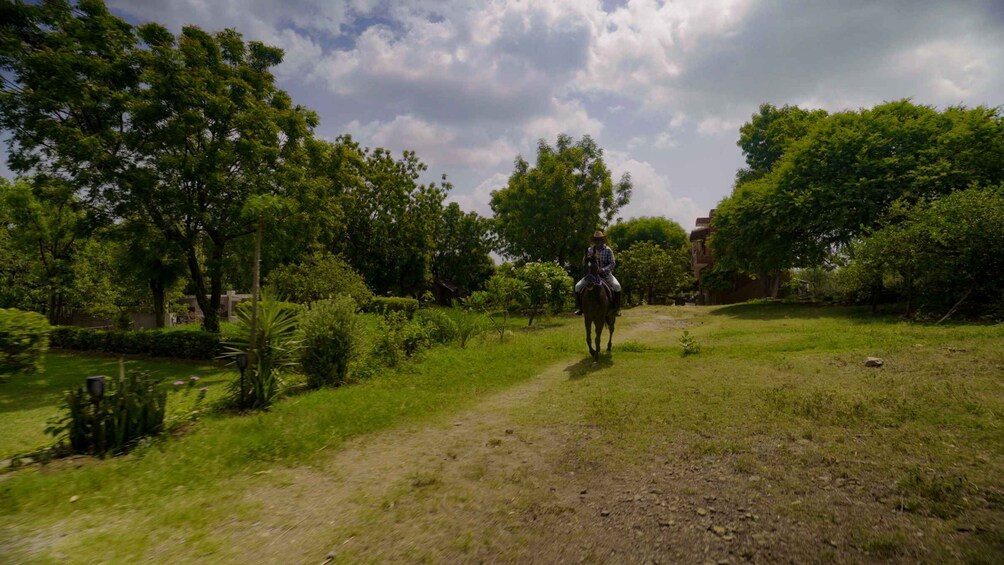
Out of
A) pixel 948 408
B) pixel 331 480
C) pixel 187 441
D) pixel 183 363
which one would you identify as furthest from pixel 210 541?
pixel 183 363

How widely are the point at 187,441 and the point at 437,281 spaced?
128ft

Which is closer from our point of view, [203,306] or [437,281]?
[203,306]

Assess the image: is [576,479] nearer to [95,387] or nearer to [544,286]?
[95,387]

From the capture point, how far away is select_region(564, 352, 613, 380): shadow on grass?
9.62 meters

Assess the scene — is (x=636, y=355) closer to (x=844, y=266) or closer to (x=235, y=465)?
(x=235, y=465)

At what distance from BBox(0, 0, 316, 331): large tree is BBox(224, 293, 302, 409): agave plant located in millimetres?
8594

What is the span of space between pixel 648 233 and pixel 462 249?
27.0m

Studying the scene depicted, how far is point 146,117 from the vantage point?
13.6 meters

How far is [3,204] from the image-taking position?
2420 centimetres

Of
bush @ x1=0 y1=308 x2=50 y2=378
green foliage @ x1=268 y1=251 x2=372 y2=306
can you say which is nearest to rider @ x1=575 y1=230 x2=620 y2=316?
green foliage @ x1=268 y1=251 x2=372 y2=306

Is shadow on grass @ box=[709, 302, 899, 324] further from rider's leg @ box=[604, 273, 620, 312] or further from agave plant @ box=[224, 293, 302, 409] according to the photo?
agave plant @ box=[224, 293, 302, 409]

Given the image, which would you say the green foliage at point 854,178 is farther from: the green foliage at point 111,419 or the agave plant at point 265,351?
the green foliage at point 111,419

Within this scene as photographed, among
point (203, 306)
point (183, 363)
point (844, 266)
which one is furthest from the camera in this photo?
point (844, 266)

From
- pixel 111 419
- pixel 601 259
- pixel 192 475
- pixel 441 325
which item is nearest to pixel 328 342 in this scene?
pixel 111 419
